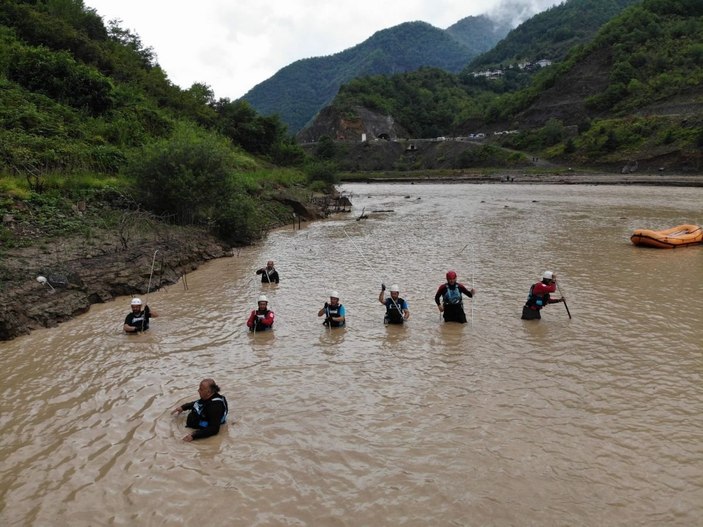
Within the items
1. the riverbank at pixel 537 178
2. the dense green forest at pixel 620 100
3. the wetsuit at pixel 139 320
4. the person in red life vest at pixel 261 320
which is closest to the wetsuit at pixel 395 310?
the person in red life vest at pixel 261 320

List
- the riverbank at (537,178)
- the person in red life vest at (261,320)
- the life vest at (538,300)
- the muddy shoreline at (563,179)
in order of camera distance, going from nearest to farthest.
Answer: the person in red life vest at (261,320)
the life vest at (538,300)
the muddy shoreline at (563,179)
the riverbank at (537,178)

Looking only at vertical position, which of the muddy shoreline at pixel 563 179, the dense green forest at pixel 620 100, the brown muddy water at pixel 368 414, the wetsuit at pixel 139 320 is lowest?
the brown muddy water at pixel 368 414

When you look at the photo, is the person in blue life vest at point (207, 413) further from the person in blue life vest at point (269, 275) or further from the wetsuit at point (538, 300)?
the person in blue life vest at point (269, 275)

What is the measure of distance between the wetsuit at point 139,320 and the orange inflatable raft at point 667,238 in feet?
75.0

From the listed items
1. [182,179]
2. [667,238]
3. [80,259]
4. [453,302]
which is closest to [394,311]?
[453,302]

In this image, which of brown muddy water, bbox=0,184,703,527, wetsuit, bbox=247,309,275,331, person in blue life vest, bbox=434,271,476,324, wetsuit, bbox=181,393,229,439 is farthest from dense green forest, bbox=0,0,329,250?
person in blue life vest, bbox=434,271,476,324

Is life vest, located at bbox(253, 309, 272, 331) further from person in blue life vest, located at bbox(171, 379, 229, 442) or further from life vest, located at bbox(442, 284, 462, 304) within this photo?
life vest, located at bbox(442, 284, 462, 304)

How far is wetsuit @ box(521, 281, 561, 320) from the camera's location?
1252cm

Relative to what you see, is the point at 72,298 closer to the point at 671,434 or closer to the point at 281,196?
the point at 671,434

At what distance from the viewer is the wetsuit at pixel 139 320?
38.9 feet

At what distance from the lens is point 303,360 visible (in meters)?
10.5

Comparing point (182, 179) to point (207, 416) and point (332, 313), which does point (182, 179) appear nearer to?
point (332, 313)

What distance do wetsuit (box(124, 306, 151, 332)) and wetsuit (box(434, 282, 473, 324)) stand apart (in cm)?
768

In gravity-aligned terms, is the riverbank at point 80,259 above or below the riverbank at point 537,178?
below
